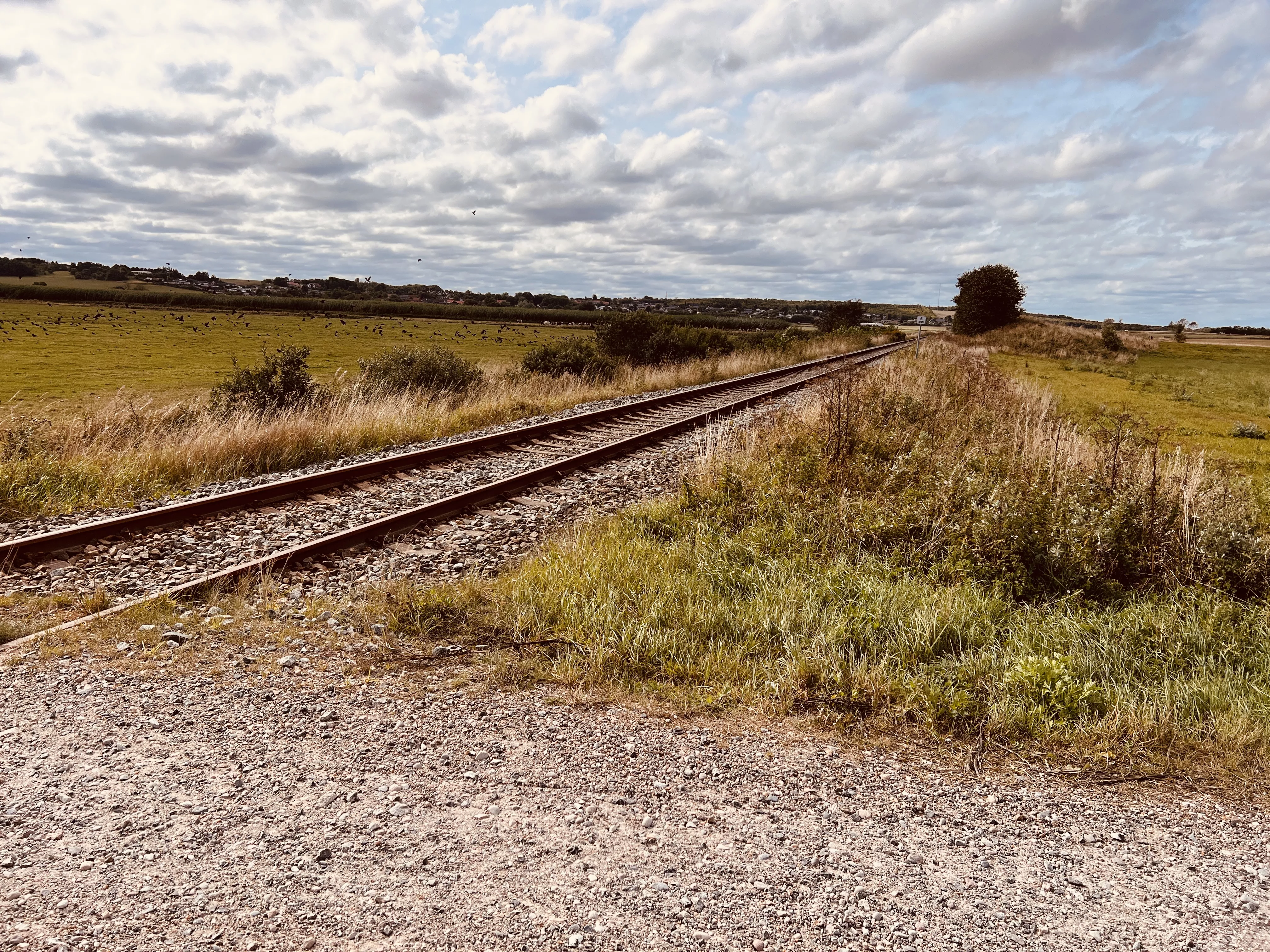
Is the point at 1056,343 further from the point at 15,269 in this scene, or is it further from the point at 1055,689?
the point at 15,269

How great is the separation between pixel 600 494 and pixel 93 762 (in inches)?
250

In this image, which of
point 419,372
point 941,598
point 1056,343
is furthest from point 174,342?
point 1056,343

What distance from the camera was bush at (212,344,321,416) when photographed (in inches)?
637

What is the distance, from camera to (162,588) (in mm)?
5875

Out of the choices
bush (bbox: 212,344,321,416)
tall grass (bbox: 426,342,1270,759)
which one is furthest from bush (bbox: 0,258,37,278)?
tall grass (bbox: 426,342,1270,759)

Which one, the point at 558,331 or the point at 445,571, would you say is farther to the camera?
the point at 558,331

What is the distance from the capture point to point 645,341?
99.8 ft

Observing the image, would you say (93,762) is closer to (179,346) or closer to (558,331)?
(179,346)

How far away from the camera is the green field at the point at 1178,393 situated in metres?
15.6

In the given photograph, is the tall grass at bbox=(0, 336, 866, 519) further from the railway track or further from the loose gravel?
the loose gravel

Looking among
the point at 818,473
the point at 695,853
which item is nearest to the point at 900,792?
the point at 695,853

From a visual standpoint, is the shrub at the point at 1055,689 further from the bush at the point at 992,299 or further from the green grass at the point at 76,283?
the green grass at the point at 76,283

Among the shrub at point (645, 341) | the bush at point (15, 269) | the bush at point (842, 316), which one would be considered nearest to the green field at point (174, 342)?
the shrub at point (645, 341)

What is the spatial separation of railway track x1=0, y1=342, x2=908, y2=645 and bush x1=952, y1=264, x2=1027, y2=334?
203ft
